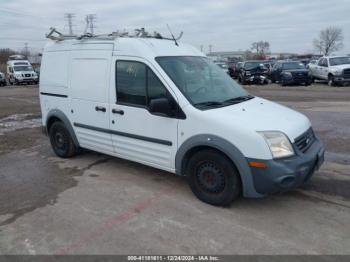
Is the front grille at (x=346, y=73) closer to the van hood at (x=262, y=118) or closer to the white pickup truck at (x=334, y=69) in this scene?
the white pickup truck at (x=334, y=69)

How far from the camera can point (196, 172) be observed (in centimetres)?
475

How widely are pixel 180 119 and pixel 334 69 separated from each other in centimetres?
2160

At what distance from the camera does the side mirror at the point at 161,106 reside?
15.3 ft

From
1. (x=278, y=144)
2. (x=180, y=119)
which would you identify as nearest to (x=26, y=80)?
(x=180, y=119)

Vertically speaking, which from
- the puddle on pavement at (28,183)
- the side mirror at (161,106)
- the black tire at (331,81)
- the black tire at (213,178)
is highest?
the side mirror at (161,106)

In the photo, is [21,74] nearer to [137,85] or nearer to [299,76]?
[299,76]

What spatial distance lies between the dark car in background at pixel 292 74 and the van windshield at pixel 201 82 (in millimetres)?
20539

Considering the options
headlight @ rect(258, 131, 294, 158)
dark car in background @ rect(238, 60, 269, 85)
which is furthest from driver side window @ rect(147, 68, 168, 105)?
dark car in background @ rect(238, 60, 269, 85)

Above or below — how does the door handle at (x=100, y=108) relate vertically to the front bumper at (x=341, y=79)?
above

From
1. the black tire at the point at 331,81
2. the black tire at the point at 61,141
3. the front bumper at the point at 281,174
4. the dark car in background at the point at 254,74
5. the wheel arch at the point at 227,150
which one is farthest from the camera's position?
the dark car in background at the point at 254,74

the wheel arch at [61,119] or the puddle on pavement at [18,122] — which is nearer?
the wheel arch at [61,119]

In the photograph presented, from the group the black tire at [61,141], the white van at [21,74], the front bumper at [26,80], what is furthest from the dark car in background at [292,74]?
the white van at [21,74]

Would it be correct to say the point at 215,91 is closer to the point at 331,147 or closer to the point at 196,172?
the point at 196,172

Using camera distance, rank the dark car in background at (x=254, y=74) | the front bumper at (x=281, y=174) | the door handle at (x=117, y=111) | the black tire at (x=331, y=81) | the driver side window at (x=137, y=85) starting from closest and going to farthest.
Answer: the front bumper at (x=281, y=174), the driver side window at (x=137, y=85), the door handle at (x=117, y=111), the black tire at (x=331, y=81), the dark car in background at (x=254, y=74)
